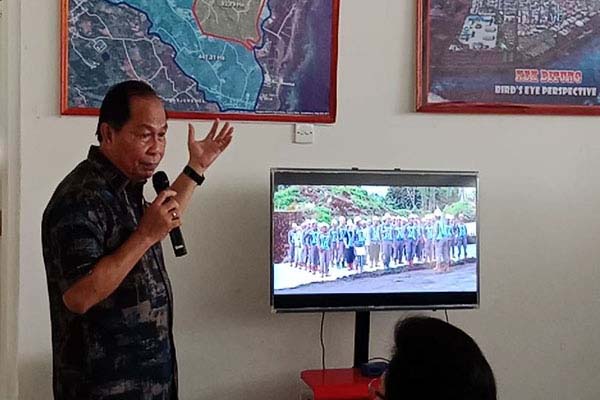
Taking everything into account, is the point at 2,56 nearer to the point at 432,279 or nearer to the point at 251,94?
Result: the point at 251,94

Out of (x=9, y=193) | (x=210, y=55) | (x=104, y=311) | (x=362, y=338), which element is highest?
(x=210, y=55)

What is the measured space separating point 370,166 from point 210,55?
728mm

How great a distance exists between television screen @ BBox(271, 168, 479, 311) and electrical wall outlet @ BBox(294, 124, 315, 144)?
0.96 ft

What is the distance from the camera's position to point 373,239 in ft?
10.7

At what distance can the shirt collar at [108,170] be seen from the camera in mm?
2508

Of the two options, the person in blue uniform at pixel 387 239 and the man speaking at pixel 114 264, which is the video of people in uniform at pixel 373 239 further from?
the man speaking at pixel 114 264

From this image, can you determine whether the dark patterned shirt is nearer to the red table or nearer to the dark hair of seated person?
the red table

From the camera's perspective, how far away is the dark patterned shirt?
7.89 ft

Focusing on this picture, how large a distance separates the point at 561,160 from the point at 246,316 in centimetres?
139

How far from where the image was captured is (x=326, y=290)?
3.24 meters

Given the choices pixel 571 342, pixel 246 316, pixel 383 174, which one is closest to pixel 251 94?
pixel 383 174

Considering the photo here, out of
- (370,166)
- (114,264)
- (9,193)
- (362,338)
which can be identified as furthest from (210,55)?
(114,264)

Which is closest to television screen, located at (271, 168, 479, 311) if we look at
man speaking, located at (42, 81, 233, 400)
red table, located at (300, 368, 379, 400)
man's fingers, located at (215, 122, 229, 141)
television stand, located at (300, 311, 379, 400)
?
television stand, located at (300, 311, 379, 400)

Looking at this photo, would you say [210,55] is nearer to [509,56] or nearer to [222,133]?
[222,133]
